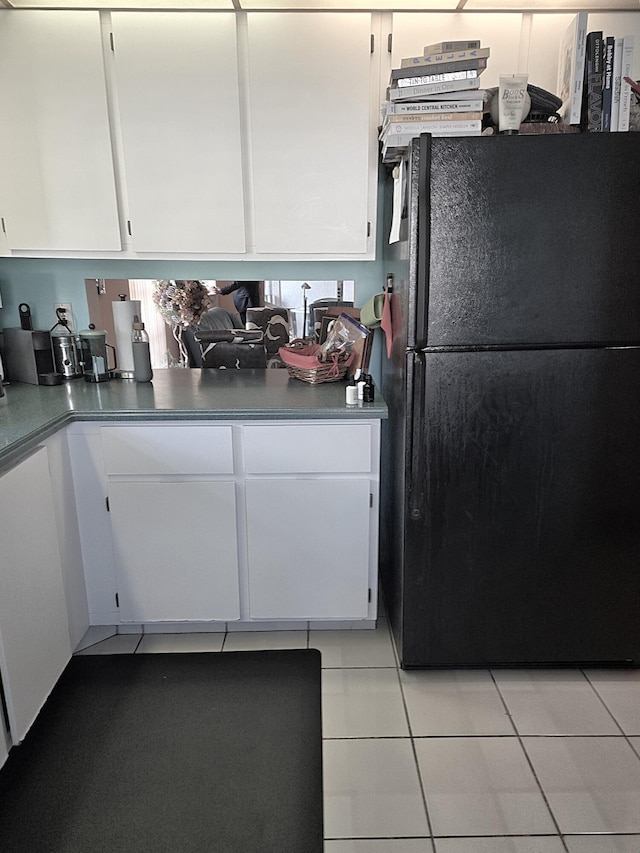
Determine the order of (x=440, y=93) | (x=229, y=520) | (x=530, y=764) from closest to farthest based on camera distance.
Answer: (x=530, y=764), (x=440, y=93), (x=229, y=520)

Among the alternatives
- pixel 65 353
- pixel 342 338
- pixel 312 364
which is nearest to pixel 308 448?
pixel 312 364

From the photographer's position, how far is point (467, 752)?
68.3 inches

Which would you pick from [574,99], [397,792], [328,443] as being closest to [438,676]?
[397,792]

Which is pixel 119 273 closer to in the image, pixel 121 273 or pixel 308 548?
pixel 121 273

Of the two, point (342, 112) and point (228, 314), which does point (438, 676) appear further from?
point (342, 112)

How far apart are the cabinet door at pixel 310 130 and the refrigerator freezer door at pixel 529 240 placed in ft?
1.99

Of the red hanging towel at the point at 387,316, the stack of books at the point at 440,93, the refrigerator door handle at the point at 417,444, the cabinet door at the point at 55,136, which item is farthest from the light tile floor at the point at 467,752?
the stack of books at the point at 440,93

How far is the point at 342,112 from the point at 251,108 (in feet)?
1.08

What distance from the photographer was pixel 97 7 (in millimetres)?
2049

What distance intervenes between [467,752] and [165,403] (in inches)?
58.4

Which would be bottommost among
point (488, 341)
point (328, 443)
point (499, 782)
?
point (499, 782)

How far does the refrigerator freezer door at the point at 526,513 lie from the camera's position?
181 cm

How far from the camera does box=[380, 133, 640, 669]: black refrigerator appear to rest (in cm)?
168

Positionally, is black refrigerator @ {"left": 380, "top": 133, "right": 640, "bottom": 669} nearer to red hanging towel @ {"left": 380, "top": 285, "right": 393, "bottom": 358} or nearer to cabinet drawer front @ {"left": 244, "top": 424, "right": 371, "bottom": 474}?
red hanging towel @ {"left": 380, "top": 285, "right": 393, "bottom": 358}
